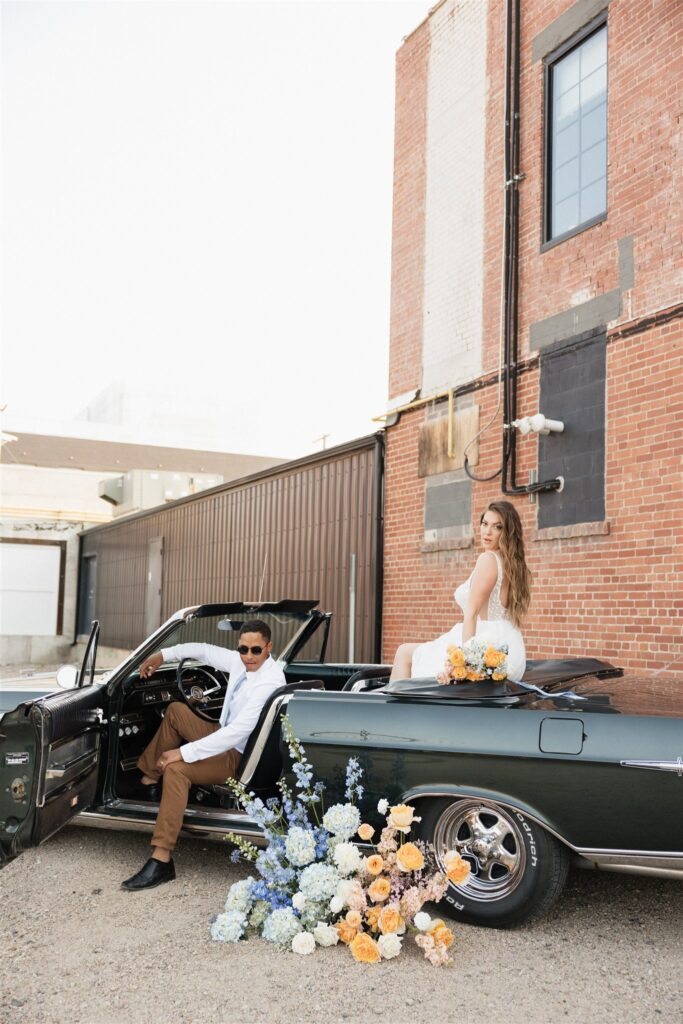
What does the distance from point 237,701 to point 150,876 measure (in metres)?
0.93

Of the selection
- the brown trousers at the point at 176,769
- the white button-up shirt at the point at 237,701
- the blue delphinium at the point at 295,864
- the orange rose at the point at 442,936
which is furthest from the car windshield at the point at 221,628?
the orange rose at the point at 442,936

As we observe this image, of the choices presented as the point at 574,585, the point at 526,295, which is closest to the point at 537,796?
the point at 574,585

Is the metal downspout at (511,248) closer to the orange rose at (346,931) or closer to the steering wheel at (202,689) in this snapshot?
the steering wheel at (202,689)

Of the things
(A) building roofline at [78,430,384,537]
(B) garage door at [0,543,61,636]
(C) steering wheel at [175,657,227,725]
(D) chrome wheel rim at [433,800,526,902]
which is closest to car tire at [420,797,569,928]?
(D) chrome wheel rim at [433,800,526,902]

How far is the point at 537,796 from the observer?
3443mm

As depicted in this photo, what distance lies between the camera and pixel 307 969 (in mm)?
3410

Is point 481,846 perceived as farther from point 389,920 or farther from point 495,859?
point 389,920

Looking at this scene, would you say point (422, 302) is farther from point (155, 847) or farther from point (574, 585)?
point (155, 847)

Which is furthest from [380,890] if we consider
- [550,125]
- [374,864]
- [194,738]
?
[550,125]

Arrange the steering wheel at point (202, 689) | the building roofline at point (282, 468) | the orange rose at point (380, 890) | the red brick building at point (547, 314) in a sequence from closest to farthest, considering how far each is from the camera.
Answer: the orange rose at point (380, 890) → the steering wheel at point (202, 689) → the red brick building at point (547, 314) → the building roofline at point (282, 468)

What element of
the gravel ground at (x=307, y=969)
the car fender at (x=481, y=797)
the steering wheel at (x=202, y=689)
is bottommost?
the gravel ground at (x=307, y=969)

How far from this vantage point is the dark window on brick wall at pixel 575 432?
7355mm

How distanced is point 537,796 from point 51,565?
72.8 feet

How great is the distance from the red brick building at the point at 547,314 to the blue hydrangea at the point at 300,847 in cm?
374
